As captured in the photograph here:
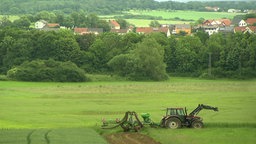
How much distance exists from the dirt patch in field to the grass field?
626 mm

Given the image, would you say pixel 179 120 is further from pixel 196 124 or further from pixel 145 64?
pixel 145 64

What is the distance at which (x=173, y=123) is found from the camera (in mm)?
36312

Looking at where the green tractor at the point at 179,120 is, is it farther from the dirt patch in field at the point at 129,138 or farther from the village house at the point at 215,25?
the village house at the point at 215,25

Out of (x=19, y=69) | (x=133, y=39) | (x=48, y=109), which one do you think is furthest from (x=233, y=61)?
(x=48, y=109)

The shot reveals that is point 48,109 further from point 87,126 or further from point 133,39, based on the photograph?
point 133,39

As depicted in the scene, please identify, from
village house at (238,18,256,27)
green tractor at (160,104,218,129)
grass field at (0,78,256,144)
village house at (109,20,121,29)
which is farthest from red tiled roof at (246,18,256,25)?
green tractor at (160,104,218,129)

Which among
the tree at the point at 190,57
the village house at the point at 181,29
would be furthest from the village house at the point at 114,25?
the tree at the point at 190,57

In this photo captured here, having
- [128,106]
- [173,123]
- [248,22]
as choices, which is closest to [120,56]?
[128,106]

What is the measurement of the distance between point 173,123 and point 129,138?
4.52m

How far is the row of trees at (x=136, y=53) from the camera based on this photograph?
82.5 metres

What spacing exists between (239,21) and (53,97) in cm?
9829

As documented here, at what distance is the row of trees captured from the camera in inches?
3248

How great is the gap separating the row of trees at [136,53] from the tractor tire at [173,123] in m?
43.6

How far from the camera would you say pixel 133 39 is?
98500 millimetres
